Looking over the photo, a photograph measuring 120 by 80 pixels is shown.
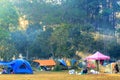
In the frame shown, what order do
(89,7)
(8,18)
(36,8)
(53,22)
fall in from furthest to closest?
(89,7) < (36,8) < (53,22) < (8,18)

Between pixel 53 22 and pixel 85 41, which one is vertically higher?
pixel 53 22

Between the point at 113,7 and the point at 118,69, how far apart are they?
111 feet

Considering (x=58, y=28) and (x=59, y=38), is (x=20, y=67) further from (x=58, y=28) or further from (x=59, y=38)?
(x=58, y=28)

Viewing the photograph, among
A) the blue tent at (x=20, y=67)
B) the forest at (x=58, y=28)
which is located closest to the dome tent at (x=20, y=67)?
the blue tent at (x=20, y=67)

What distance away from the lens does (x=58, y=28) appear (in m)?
45.1

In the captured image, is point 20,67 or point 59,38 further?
point 59,38

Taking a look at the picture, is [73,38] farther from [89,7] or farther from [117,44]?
[89,7]

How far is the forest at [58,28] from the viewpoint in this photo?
40097mm

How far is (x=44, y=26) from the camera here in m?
54.0

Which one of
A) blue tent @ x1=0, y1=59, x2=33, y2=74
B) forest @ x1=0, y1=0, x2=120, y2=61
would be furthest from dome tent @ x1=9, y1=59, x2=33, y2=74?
forest @ x1=0, y1=0, x2=120, y2=61

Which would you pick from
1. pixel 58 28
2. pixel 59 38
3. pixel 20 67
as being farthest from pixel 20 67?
pixel 58 28

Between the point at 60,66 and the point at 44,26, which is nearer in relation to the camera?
the point at 60,66

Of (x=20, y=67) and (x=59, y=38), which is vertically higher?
(x=59, y=38)

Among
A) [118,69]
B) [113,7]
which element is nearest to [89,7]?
[113,7]
